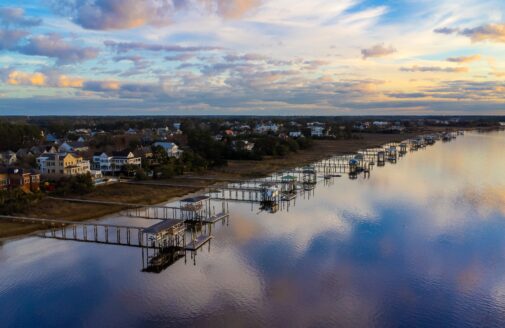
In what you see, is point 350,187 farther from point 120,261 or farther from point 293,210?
point 120,261

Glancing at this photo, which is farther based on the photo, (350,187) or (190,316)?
(350,187)

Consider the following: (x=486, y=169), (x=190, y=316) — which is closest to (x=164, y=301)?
(x=190, y=316)

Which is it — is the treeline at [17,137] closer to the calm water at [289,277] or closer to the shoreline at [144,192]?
the shoreline at [144,192]

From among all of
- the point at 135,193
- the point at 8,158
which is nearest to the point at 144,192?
the point at 135,193

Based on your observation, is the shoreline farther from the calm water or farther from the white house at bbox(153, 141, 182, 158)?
the white house at bbox(153, 141, 182, 158)

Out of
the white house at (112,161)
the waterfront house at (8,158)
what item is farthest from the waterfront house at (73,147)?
the white house at (112,161)
